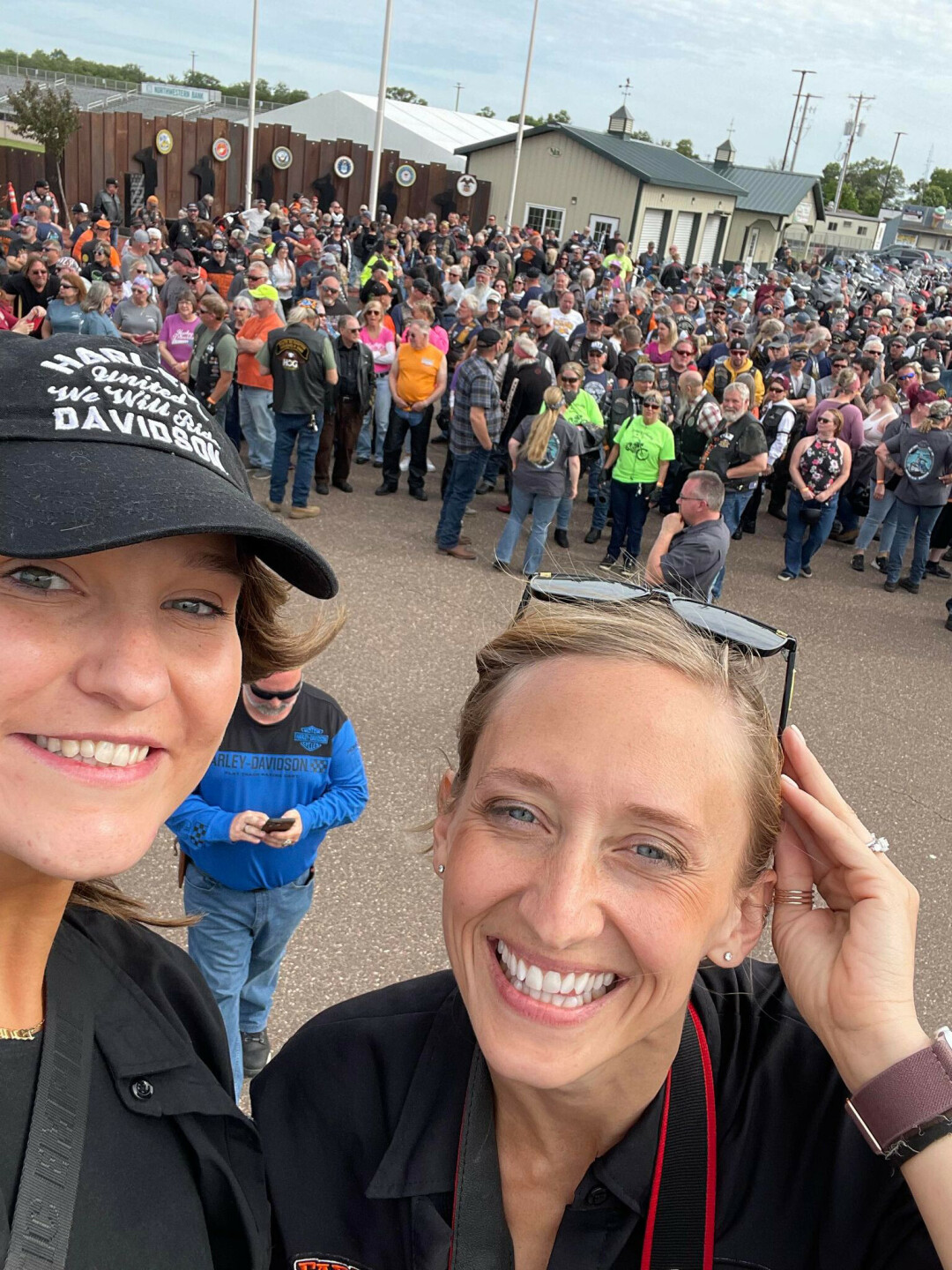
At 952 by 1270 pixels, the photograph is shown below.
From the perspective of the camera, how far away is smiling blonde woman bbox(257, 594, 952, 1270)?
130cm

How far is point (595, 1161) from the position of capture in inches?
55.2

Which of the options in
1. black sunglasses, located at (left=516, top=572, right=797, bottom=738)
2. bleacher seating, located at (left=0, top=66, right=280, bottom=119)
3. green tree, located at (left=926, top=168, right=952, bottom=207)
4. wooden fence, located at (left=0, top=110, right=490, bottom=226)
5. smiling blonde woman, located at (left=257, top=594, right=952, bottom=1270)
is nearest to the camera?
smiling blonde woman, located at (left=257, top=594, right=952, bottom=1270)

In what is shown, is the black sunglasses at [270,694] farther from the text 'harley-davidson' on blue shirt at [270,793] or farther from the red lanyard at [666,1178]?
the red lanyard at [666,1178]

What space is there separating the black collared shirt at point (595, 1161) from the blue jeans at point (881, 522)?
974 cm

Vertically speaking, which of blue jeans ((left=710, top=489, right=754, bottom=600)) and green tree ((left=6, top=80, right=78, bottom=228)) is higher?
green tree ((left=6, top=80, right=78, bottom=228))

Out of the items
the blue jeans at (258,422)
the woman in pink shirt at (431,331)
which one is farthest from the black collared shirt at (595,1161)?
the woman in pink shirt at (431,331)

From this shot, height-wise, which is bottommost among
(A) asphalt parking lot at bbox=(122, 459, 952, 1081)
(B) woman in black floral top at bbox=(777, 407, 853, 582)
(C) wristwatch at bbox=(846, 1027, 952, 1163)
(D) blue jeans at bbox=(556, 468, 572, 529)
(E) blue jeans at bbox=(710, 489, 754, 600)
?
(A) asphalt parking lot at bbox=(122, 459, 952, 1081)

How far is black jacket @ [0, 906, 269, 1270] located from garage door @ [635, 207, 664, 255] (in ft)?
128

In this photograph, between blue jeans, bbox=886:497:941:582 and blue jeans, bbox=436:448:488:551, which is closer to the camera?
blue jeans, bbox=436:448:488:551

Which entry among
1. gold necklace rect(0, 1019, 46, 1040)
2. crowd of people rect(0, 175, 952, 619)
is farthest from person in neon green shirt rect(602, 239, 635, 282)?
gold necklace rect(0, 1019, 46, 1040)

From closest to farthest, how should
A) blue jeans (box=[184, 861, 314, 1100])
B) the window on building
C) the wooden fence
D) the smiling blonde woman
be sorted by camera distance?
the smiling blonde woman < blue jeans (box=[184, 861, 314, 1100]) < the wooden fence < the window on building

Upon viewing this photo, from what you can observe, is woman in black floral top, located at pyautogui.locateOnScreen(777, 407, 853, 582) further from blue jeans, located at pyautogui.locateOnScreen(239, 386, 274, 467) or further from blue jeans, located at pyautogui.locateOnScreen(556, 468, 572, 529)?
blue jeans, located at pyautogui.locateOnScreen(239, 386, 274, 467)

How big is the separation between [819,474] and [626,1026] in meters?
8.95

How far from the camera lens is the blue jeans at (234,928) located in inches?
133
